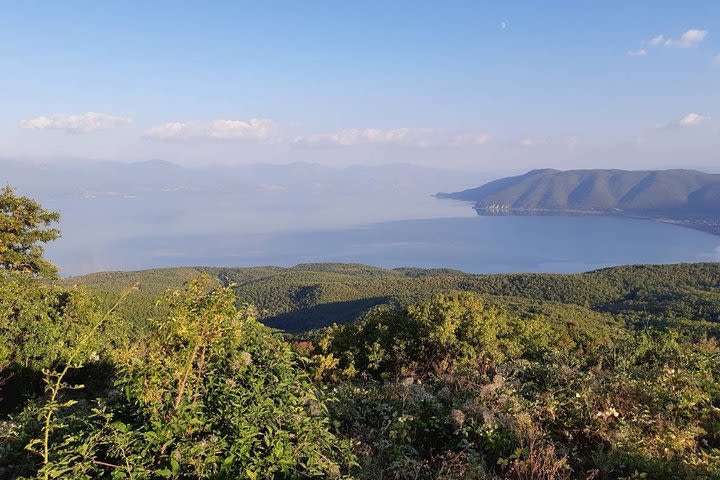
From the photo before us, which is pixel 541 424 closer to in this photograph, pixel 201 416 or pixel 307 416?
pixel 307 416

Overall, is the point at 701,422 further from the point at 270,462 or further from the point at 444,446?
the point at 270,462

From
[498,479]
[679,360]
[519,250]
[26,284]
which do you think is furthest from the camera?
[519,250]

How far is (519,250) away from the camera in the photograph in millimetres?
157500

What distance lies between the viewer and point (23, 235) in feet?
54.8

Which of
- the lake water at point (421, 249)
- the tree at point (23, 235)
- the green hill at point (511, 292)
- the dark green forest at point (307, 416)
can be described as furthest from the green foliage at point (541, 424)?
the lake water at point (421, 249)

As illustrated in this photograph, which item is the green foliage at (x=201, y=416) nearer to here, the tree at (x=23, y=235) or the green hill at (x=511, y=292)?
the tree at (x=23, y=235)

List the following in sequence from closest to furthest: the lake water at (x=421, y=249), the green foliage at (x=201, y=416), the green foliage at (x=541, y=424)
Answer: the green foliage at (x=201, y=416), the green foliage at (x=541, y=424), the lake water at (x=421, y=249)

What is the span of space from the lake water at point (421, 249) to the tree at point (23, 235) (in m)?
116

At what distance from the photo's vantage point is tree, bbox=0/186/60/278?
15.9 meters

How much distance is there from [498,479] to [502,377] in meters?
2.27

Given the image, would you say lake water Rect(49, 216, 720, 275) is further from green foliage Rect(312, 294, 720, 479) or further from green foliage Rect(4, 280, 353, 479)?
green foliage Rect(4, 280, 353, 479)

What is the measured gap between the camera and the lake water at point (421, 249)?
136 meters

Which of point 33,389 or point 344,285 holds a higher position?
point 33,389

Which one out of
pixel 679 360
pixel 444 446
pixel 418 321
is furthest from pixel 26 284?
pixel 679 360
